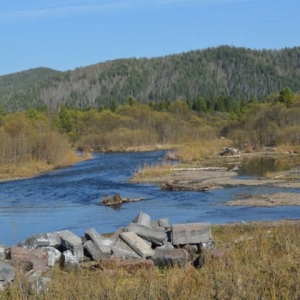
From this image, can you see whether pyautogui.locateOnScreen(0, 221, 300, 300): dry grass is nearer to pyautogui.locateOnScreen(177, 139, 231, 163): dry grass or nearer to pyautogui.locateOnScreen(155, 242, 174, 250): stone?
pyautogui.locateOnScreen(155, 242, 174, 250): stone

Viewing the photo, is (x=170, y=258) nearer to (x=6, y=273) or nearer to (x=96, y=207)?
(x=6, y=273)

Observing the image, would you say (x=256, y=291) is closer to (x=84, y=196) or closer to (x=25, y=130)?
(x=84, y=196)

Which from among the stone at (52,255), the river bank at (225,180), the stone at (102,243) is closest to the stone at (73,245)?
the stone at (52,255)

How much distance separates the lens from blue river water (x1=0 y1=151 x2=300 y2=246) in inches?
900

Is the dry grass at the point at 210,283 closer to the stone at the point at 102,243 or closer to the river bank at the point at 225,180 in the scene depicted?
the stone at the point at 102,243

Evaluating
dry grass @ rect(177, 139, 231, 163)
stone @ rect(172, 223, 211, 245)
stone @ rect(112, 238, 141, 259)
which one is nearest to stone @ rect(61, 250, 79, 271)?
stone @ rect(112, 238, 141, 259)

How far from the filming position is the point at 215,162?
166 ft

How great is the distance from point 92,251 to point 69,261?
717 millimetres

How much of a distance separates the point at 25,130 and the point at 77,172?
12182 millimetres

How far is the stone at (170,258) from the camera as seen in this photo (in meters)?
12.5

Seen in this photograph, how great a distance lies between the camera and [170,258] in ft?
41.5

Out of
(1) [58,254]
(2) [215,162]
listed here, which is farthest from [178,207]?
(2) [215,162]

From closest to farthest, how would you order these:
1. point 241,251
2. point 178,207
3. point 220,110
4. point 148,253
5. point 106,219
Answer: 1. point 241,251
2. point 148,253
3. point 106,219
4. point 178,207
5. point 220,110

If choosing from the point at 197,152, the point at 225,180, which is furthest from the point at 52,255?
the point at 197,152
